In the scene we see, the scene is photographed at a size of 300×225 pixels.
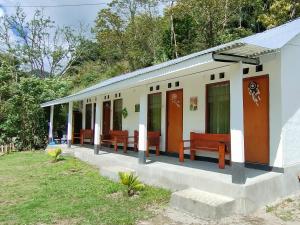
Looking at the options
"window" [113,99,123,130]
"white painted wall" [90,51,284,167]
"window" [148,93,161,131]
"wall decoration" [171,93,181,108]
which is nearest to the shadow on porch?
"white painted wall" [90,51,284,167]

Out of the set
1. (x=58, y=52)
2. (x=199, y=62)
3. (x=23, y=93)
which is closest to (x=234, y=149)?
(x=199, y=62)

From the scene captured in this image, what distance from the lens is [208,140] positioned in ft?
31.1

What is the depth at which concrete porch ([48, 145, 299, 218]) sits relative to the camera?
6.41m

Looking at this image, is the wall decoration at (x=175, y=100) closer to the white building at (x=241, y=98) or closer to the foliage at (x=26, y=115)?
the white building at (x=241, y=98)

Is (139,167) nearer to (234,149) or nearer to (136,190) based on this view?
(136,190)

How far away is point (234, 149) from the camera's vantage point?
668cm

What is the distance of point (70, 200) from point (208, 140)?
3.98 metres

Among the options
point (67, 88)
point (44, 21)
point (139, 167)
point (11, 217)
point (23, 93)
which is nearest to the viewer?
point (11, 217)

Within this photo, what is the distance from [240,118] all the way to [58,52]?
3483cm

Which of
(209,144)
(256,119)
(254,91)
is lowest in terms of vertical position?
(209,144)

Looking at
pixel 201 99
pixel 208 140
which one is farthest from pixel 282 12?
pixel 208 140

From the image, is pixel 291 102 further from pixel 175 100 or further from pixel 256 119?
pixel 175 100

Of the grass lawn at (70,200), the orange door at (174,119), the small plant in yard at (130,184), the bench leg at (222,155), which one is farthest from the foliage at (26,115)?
the bench leg at (222,155)

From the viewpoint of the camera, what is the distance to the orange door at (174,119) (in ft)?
36.3
